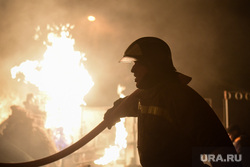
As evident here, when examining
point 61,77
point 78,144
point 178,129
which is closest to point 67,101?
point 61,77

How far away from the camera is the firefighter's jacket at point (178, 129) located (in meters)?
1.80

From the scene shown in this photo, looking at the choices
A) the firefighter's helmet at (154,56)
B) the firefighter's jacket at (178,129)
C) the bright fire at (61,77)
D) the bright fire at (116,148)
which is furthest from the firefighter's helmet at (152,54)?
the bright fire at (61,77)

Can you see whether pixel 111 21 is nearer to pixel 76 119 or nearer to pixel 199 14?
pixel 199 14

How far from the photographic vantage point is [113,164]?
9797 millimetres

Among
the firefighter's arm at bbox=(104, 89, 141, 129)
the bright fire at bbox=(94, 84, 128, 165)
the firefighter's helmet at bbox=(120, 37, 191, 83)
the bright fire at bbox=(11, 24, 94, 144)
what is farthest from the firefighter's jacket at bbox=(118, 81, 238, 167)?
the bright fire at bbox=(11, 24, 94, 144)

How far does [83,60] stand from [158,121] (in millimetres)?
11118

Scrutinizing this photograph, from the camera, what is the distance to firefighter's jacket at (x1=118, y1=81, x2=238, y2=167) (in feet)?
5.90

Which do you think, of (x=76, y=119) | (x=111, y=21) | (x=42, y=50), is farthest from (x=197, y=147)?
(x=42, y=50)

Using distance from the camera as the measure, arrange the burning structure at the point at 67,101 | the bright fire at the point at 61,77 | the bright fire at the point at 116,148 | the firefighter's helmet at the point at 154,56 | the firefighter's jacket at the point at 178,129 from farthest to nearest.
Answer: the bright fire at the point at 61,77, the burning structure at the point at 67,101, the bright fire at the point at 116,148, the firefighter's helmet at the point at 154,56, the firefighter's jacket at the point at 178,129

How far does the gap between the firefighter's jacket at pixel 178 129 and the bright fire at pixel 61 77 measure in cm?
976

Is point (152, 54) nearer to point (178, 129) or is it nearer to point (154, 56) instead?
point (154, 56)

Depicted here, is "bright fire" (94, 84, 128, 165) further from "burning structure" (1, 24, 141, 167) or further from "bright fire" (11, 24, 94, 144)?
"bright fire" (11, 24, 94, 144)

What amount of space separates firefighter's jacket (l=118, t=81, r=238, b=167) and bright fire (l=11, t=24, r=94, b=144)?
384 inches

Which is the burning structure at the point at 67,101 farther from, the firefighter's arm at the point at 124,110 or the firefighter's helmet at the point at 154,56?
the firefighter's helmet at the point at 154,56
